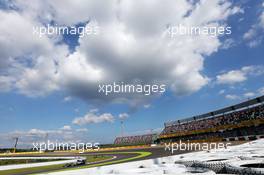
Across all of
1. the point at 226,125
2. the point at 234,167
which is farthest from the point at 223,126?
the point at 234,167

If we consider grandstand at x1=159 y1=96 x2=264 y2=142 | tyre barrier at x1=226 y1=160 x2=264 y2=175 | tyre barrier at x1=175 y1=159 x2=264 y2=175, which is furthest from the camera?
grandstand at x1=159 y1=96 x2=264 y2=142

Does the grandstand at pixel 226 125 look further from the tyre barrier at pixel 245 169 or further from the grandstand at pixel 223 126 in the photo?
the tyre barrier at pixel 245 169

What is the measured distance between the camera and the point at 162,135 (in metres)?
72.7

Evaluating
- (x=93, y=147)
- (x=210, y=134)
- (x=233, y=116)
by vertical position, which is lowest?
(x=93, y=147)

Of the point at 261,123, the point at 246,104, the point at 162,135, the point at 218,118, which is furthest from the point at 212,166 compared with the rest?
the point at 162,135

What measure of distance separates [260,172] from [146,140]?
232 ft

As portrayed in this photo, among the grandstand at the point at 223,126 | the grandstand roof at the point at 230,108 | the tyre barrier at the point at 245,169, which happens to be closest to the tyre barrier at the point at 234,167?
the tyre barrier at the point at 245,169

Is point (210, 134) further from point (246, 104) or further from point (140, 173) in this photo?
point (140, 173)

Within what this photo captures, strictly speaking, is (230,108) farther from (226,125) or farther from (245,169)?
(245,169)

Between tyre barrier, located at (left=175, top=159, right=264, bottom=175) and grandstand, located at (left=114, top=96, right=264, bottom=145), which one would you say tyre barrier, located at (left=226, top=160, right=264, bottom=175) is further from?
grandstand, located at (left=114, top=96, right=264, bottom=145)

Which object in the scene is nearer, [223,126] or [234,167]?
[234,167]

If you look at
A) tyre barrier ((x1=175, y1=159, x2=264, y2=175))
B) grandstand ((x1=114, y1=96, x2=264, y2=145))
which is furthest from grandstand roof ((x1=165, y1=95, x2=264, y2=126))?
tyre barrier ((x1=175, y1=159, x2=264, y2=175))

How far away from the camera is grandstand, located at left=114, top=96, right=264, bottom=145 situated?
3969cm

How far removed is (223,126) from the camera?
48156mm
